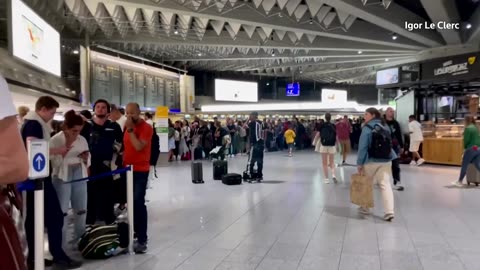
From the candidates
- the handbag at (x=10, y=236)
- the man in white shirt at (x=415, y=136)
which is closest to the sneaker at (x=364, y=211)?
the handbag at (x=10, y=236)

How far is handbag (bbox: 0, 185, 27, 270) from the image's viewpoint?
3.83 feet

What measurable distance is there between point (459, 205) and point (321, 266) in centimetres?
398

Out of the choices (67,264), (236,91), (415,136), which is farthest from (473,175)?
(236,91)

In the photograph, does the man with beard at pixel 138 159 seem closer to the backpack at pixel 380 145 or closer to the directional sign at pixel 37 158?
the directional sign at pixel 37 158

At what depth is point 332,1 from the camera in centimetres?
1004

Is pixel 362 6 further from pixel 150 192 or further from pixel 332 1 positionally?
pixel 150 192

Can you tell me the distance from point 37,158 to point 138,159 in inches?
64.5

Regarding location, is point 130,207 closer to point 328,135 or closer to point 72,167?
point 72,167

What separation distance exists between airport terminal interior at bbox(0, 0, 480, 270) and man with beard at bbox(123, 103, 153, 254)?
16 mm

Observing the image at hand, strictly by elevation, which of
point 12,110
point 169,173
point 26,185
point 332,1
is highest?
point 332,1

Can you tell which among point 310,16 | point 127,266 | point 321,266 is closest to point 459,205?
point 321,266

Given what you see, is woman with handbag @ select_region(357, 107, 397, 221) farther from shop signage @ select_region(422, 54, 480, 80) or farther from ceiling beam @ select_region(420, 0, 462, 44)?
shop signage @ select_region(422, 54, 480, 80)

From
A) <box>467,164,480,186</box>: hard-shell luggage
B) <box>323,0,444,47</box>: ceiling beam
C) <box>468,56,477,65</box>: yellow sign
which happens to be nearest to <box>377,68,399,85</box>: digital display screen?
<box>323,0,444,47</box>: ceiling beam

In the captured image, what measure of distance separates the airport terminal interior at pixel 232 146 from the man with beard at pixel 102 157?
0.06 ft
